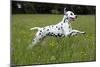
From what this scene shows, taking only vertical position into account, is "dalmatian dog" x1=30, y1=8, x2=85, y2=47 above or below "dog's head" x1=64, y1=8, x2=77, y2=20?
below

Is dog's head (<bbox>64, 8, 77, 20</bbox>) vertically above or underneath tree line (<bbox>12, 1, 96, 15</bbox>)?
underneath

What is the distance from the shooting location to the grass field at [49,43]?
91.4 inches

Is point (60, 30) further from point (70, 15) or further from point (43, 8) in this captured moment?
point (43, 8)

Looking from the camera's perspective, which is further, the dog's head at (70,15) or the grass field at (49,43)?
the dog's head at (70,15)

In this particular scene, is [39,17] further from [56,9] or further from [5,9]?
[5,9]

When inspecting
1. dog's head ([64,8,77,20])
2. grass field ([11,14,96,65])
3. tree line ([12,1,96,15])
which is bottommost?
grass field ([11,14,96,65])

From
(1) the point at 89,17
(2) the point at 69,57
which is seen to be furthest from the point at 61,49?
(1) the point at 89,17

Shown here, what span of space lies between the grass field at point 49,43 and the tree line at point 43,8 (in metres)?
0.05

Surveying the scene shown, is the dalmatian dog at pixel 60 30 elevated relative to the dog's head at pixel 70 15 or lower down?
lower down

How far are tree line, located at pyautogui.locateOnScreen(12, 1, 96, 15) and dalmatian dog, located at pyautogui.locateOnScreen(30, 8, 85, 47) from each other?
8cm

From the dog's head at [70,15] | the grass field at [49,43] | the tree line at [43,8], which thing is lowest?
the grass field at [49,43]

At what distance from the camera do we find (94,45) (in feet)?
8.75

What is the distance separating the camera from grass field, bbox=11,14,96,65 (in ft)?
7.61

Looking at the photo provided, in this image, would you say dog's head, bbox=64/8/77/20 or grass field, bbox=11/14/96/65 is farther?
dog's head, bbox=64/8/77/20
